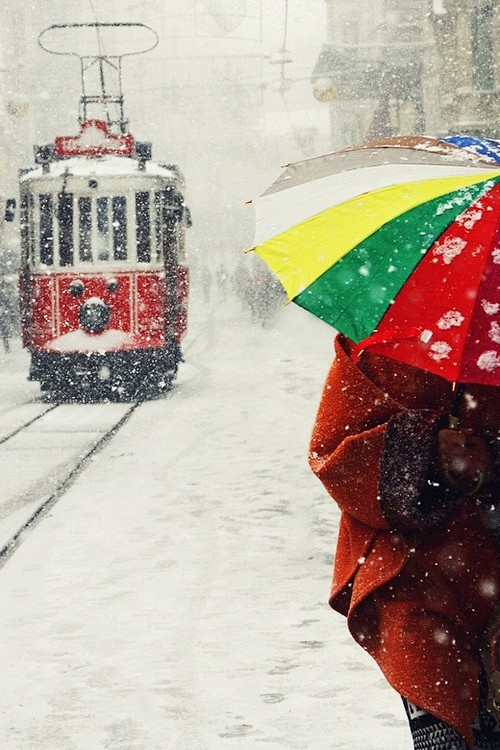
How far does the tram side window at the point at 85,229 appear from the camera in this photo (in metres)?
15.4

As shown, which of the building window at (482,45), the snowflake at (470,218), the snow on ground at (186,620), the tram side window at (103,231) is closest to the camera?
the snowflake at (470,218)

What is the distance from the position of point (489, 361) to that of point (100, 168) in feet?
45.0

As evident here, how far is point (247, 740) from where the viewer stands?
4.11 m

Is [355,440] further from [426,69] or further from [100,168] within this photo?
[426,69]

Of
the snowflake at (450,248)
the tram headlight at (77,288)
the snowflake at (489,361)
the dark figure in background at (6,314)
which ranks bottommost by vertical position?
the dark figure in background at (6,314)

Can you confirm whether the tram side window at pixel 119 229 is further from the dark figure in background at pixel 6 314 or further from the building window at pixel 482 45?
the building window at pixel 482 45

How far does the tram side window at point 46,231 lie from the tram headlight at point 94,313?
2.23ft

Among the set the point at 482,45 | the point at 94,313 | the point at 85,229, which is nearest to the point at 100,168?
the point at 85,229

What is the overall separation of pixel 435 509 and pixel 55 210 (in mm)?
13491

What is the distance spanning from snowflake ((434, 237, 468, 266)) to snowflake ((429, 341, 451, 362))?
17cm

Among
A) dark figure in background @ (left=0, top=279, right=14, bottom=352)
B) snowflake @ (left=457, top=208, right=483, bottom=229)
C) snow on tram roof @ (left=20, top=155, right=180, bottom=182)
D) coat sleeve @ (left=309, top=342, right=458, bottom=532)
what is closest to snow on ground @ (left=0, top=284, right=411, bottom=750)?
coat sleeve @ (left=309, top=342, right=458, bottom=532)

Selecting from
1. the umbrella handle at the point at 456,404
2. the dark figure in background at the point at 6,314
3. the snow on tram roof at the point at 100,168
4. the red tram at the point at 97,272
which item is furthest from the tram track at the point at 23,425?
the dark figure in background at the point at 6,314

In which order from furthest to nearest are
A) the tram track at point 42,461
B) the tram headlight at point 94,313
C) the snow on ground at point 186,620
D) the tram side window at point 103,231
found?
the tram side window at point 103,231
the tram headlight at point 94,313
the tram track at point 42,461
the snow on ground at point 186,620

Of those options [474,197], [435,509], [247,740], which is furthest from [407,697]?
[247,740]
